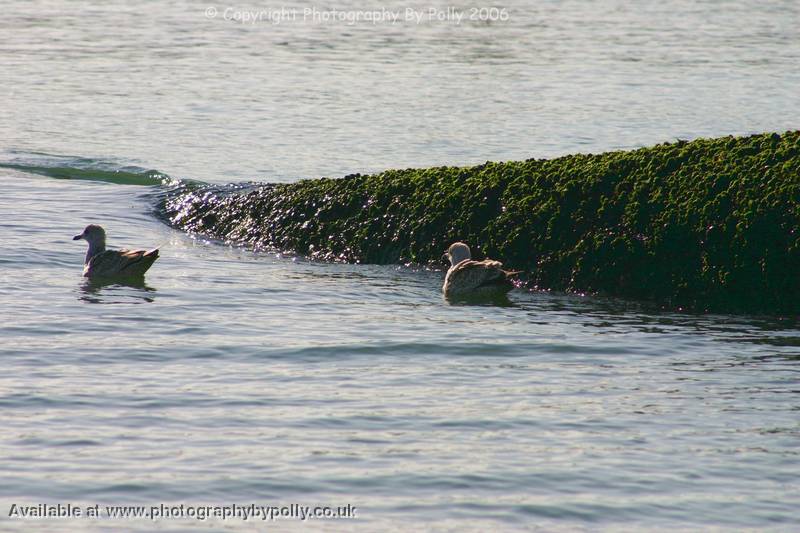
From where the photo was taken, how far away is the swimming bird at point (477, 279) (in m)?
11.9

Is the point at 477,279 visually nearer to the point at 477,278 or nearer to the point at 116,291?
the point at 477,278

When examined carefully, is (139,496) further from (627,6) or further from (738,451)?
(627,6)

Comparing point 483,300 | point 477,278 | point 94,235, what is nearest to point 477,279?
point 477,278

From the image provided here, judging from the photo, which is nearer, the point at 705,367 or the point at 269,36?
the point at 705,367

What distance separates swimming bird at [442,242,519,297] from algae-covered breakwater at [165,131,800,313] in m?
0.64

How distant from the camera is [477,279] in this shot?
468 inches

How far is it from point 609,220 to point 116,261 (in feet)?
15.5

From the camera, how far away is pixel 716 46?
112 feet

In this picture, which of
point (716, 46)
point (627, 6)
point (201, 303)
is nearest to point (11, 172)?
point (201, 303)

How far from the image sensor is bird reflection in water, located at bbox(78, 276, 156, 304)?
12.4m

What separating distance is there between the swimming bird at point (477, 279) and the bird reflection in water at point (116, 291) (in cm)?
274

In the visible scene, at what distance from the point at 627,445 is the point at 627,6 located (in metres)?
36.1

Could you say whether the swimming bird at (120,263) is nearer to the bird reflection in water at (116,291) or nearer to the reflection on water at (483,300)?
the bird reflection in water at (116,291)

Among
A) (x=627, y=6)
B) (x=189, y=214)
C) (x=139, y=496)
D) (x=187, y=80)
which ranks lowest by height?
(x=139, y=496)
